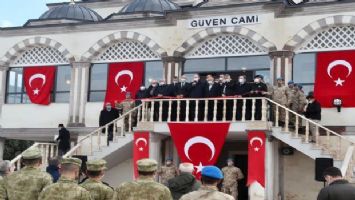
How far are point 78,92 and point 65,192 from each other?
1472 centimetres

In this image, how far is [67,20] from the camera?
72.1 ft

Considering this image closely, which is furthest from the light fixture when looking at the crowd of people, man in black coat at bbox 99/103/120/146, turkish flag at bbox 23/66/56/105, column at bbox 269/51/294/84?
the crowd of people

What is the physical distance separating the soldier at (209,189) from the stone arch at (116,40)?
14425 millimetres

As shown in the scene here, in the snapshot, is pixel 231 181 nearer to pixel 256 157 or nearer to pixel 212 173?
pixel 256 157

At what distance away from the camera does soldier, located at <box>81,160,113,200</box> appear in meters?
6.50

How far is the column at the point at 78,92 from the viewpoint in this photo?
66.6ft

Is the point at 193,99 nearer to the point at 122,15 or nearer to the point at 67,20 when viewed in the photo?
the point at 122,15

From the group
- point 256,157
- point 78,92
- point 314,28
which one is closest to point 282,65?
point 314,28

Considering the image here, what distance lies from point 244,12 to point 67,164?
13330 mm

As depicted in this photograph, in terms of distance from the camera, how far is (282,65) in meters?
17.9

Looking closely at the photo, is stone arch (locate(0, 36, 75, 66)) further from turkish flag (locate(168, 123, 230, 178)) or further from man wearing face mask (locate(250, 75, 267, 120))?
man wearing face mask (locate(250, 75, 267, 120))

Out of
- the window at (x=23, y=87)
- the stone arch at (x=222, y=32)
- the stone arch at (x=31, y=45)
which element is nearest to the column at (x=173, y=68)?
the stone arch at (x=222, y=32)

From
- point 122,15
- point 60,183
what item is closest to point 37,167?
point 60,183

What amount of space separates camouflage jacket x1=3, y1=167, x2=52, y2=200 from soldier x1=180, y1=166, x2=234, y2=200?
2247mm
